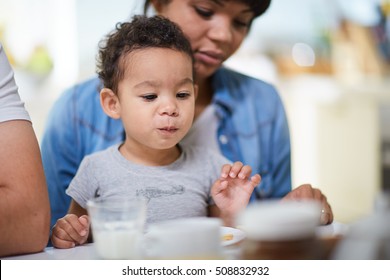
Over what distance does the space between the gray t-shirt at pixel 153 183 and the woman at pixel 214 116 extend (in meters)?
0.12

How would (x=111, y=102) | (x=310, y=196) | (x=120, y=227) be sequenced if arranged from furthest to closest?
(x=111, y=102) → (x=310, y=196) → (x=120, y=227)

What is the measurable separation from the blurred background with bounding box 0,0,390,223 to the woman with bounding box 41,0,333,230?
51.3 inches

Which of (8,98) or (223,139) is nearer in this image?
(8,98)

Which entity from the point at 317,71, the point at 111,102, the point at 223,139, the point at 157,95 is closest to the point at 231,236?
the point at 157,95

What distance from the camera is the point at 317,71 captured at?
301 centimetres

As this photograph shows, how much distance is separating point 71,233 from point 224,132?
18.7 inches

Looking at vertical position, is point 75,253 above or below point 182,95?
below

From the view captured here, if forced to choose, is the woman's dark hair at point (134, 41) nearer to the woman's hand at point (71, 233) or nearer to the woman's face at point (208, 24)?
the woman's face at point (208, 24)

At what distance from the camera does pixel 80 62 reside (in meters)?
2.46

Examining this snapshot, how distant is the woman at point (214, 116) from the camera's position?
108 cm

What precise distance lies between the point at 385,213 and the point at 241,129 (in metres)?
0.65

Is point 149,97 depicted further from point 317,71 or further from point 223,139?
point 317,71
